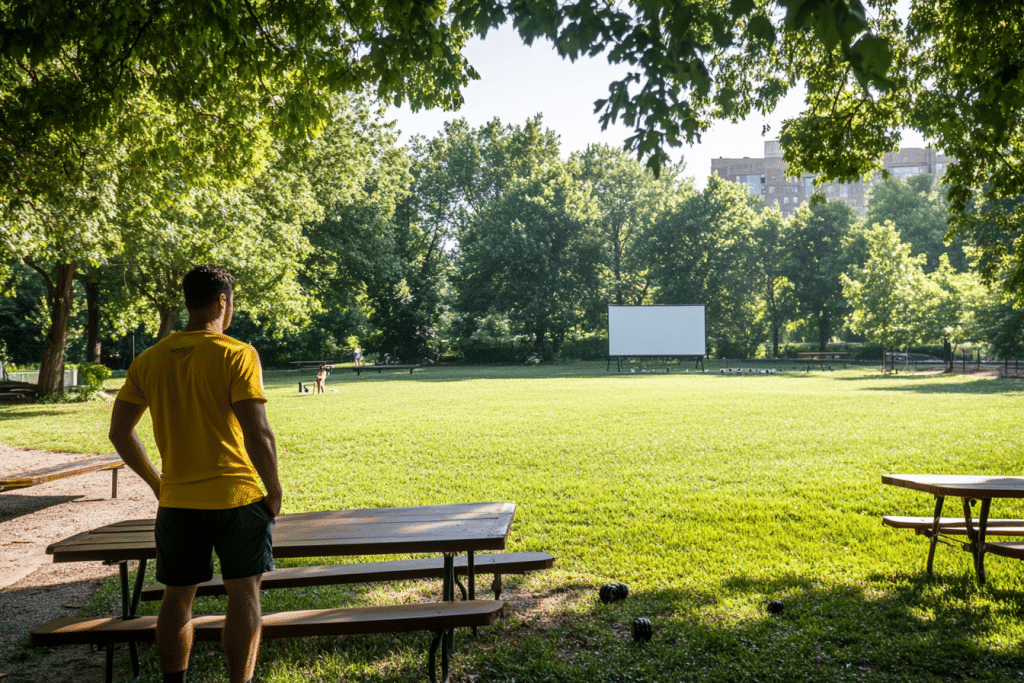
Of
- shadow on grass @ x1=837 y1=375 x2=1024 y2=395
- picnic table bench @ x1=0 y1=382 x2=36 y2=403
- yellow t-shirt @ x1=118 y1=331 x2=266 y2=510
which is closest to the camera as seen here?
yellow t-shirt @ x1=118 y1=331 x2=266 y2=510

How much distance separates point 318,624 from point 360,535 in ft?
1.62

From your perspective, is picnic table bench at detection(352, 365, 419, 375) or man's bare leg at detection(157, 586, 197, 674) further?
picnic table bench at detection(352, 365, 419, 375)

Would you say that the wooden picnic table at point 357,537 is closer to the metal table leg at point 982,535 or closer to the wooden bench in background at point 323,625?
the wooden bench in background at point 323,625

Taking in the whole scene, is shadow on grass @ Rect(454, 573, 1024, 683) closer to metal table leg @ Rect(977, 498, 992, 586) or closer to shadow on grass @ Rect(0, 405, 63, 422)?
metal table leg @ Rect(977, 498, 992, 586)

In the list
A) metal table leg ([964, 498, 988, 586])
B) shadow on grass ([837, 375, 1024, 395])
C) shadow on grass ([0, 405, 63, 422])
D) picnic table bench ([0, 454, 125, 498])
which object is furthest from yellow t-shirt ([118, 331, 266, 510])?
shadow on grass ([837, 375, 1024, 395])

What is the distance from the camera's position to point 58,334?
21.5 m

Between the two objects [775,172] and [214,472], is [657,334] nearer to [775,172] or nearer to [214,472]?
[214,472]

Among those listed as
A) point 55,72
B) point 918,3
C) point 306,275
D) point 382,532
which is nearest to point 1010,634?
point 382,532

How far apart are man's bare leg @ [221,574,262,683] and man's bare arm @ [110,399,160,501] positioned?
0.61 meters

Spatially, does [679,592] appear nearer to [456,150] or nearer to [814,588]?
[814,588]

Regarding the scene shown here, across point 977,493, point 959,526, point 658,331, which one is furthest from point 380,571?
point 658,331

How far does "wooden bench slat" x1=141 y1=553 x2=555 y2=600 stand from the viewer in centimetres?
388

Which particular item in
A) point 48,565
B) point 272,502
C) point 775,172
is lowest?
point 48,565

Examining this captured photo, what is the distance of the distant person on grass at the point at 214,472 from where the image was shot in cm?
→ 284
